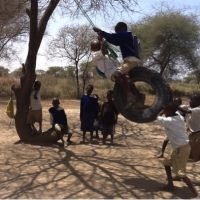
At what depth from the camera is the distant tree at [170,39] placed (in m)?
30.3

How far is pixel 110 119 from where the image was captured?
11.5 meters

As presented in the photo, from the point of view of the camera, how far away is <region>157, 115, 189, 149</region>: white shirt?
7168 millimetres

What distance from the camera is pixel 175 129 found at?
23.6 ft

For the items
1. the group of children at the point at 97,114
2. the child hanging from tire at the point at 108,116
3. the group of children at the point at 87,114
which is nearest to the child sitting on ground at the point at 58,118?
the group of children at the point at 87,114

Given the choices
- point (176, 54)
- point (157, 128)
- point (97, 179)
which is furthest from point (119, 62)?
point (176, 54)

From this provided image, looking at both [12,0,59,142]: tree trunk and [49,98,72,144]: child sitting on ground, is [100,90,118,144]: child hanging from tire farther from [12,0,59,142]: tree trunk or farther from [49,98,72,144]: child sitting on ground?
[12,0,59,142]: tree trunk

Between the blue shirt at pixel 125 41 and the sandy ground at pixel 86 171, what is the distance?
2.00m

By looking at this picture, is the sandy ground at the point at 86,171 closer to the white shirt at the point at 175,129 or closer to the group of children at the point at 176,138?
the group of children at the point at 176,138

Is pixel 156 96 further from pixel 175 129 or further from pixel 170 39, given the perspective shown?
pixel 170 39

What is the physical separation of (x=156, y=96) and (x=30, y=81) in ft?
15.2

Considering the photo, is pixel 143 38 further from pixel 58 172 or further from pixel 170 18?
pixel 58 172

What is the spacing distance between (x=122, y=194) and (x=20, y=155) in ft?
10.6

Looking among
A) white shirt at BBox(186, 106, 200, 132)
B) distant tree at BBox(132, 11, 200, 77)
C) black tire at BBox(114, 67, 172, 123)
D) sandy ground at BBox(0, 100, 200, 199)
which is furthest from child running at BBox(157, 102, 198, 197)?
distant tree at BBox(132, 11, 200, 77)

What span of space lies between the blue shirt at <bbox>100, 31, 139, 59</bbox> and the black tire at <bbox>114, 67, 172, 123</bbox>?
272 millimetres
